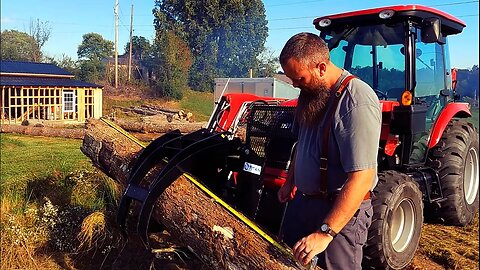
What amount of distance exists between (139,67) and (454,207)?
24.6 m

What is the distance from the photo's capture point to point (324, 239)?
2.39 meters

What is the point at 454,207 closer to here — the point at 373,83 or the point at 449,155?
the point at 449,155

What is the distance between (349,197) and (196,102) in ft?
80.3

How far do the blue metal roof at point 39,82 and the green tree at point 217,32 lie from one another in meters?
5.84

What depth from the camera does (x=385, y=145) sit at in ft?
15.9

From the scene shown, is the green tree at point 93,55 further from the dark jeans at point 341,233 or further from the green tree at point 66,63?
the dark jeans at point 341,233

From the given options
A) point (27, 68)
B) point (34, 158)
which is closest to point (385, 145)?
point (34, 158)

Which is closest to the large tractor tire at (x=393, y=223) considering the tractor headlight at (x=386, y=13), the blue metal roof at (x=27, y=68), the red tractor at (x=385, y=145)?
the red tractor at (x=385, y=145)

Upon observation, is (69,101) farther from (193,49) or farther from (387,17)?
(387,17)

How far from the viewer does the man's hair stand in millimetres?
2422

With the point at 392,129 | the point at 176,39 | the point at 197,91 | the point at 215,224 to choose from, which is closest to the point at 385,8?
the point at 392,129

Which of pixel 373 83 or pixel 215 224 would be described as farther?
pixel 373 83

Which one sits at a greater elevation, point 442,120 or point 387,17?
point 387,17

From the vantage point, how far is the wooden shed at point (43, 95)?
22.9m
